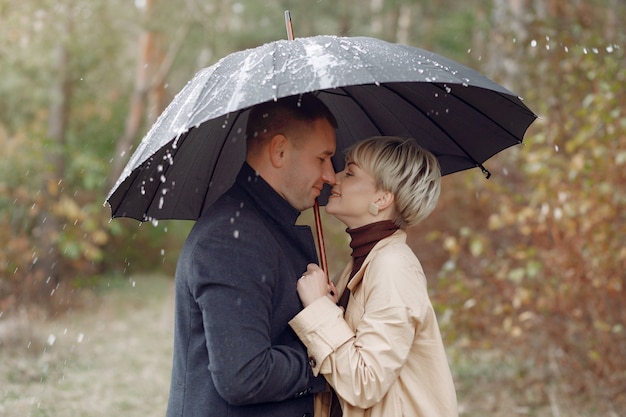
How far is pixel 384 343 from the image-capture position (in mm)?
2609

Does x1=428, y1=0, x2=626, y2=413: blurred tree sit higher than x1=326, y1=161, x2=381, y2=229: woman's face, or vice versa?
x1=326, y1=161, x2=381, y2=229: woman's face

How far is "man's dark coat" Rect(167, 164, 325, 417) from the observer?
245cm

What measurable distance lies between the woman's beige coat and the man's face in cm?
34

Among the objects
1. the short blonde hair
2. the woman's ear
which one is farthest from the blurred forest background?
the woman's ear

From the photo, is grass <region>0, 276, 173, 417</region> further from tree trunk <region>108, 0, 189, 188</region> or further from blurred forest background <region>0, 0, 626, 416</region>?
tree trunk <region>108, 0, 189, 188</region>

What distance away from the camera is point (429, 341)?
110 inches

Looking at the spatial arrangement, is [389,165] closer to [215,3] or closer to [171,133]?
[171,133]

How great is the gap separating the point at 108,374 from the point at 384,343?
5.86m

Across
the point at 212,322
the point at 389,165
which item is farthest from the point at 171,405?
the point at 389,165

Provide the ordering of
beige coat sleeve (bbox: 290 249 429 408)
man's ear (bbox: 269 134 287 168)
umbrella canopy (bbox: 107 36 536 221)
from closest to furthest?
umbrella canopy (bbox: 107 36 536 221) → beige coat sleeve (bbox: 290 249 429 408) → man's ear (bbox: 269 134 287 168)

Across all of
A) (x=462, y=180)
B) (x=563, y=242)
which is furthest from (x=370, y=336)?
(x=462, y=180)

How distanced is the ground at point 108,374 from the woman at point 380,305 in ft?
12.3

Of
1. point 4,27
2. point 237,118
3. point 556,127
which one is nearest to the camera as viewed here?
point 237,118

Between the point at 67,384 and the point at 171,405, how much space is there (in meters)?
5.04
